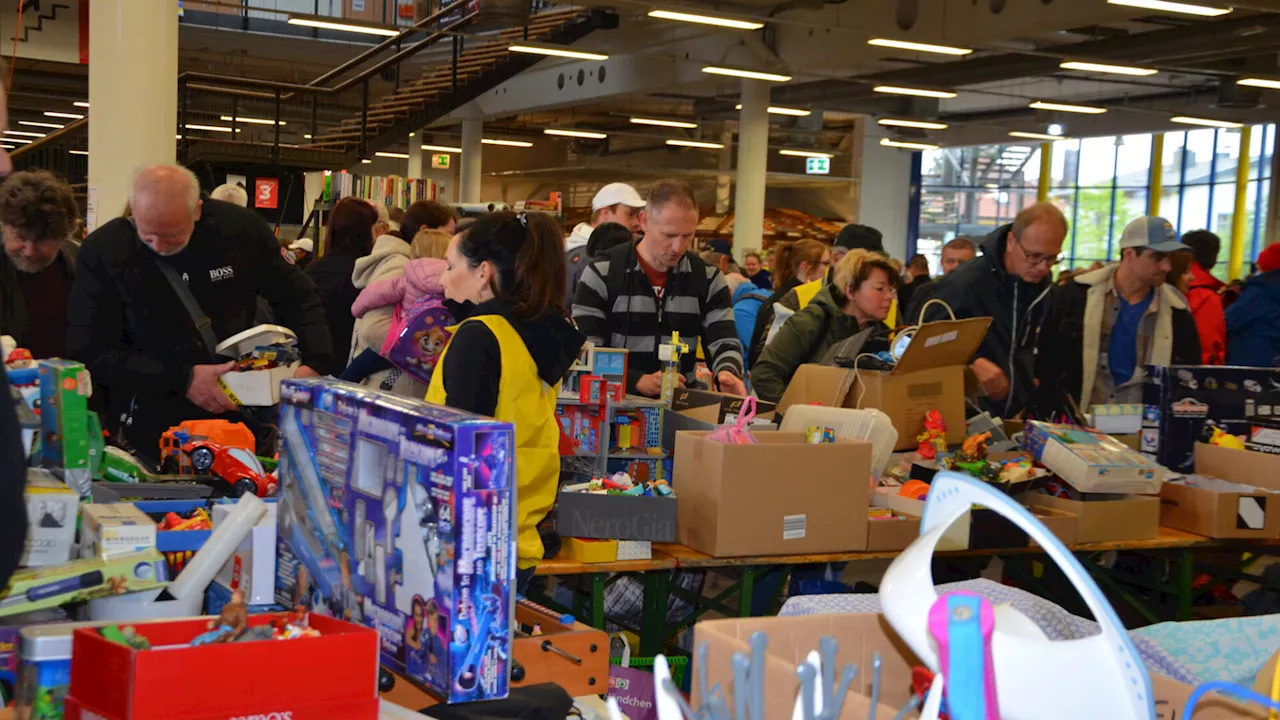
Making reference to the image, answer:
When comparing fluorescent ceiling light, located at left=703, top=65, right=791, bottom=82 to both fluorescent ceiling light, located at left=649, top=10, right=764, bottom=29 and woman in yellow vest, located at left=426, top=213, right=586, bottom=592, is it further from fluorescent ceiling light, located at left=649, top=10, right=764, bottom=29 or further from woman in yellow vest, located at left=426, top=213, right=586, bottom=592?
woman in yellow vest, located at left=426, top=213, right=586, bottom=592

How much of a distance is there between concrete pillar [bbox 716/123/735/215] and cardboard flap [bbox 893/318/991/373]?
16.9m

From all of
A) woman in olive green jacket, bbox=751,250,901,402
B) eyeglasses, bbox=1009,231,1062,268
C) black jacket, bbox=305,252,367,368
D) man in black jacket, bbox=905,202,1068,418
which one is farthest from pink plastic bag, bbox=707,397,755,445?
black jacket, bbox=305,252,367,368

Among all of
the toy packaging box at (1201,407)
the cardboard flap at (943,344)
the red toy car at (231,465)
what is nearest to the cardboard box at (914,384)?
the cardboard flap at (943,344)

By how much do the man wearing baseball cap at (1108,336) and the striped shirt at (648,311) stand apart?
1.43 metres

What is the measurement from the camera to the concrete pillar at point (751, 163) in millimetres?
14352

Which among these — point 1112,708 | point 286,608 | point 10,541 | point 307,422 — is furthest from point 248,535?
point 1112,708

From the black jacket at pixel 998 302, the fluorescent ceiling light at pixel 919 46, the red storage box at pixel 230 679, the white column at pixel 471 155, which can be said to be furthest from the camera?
the white column at pixel 471 155

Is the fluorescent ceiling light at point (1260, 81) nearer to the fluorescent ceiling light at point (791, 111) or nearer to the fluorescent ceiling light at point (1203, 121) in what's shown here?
the fluorescent ceiling light at point (1203, 121)

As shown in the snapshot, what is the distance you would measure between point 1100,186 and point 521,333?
21.6 m

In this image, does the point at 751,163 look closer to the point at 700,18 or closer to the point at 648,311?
the point at 700,18

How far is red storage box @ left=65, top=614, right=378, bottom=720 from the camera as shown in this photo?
4.29ft

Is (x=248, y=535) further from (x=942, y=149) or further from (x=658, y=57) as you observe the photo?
(x=942, y=149)

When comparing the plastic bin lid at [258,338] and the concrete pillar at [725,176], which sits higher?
the concrete pillar at [725,176]

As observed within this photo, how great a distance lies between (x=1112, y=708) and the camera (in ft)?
3.60
